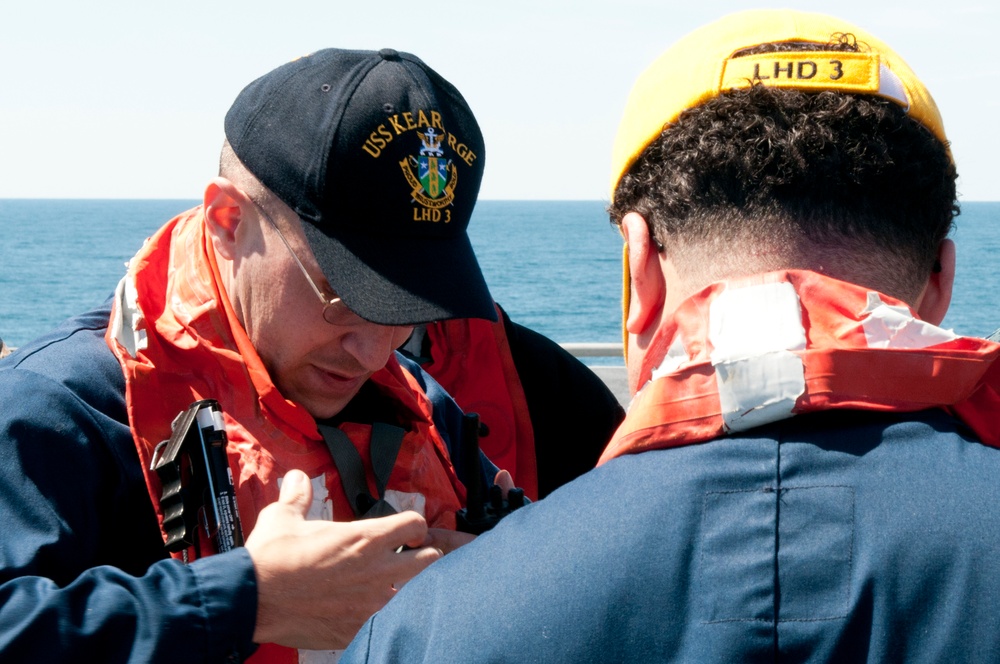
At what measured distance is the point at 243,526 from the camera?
216 centimetres

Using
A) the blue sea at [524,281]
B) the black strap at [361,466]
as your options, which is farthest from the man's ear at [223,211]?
the blue sea at [524,281]

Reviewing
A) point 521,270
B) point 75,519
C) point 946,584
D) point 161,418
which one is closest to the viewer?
point 946,584

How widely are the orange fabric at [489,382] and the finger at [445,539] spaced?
1.32 meters

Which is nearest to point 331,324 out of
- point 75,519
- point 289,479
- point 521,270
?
point 289,479

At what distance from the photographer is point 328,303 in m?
2.26

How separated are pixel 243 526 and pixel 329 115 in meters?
0.80

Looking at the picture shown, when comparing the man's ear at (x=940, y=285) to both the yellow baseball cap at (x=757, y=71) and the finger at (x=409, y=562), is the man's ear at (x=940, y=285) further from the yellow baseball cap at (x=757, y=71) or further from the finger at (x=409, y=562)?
the finger at (x=409, y=562)

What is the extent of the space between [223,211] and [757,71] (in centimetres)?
115

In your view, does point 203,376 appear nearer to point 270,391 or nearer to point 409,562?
point 270,391

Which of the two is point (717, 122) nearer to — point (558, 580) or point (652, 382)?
point (652, 382)

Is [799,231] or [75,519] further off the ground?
[799,231]

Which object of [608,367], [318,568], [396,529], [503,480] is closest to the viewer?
[318,568]

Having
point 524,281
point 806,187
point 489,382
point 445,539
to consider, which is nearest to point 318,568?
point 445,539

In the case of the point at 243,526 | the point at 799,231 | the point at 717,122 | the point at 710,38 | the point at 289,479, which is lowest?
the point at 243,526
